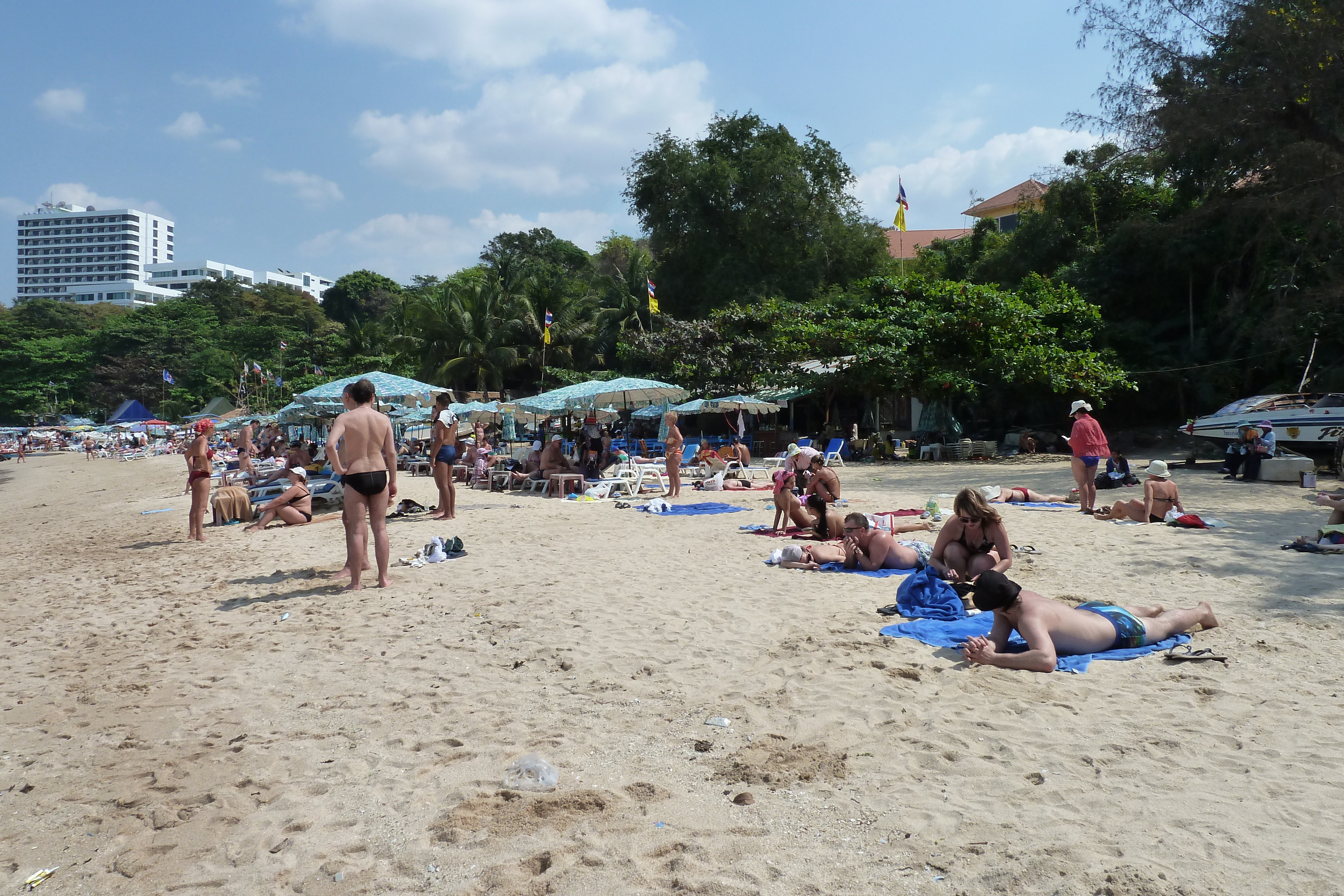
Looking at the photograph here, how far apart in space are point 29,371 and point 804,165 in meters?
55.2

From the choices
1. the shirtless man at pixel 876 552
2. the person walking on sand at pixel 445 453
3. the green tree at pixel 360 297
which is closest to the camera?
the shirtless man at pixel 876 552

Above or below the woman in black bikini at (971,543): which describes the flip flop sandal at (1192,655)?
below

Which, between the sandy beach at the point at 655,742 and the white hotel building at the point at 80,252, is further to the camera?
the white hotel building at the point at 80,252

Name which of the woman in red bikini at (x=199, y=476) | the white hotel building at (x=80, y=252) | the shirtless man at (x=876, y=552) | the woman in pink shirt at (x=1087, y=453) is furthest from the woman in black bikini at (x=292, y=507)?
the white hotel building at (x=80, y=252)

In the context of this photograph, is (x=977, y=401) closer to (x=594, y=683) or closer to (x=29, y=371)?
(x=594, y=683)

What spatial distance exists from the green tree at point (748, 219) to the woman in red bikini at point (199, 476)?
22.9 m

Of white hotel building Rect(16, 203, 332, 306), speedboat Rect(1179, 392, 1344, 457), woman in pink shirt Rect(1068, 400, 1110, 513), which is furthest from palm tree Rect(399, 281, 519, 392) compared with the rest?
white hotel building Rect(16, 203, 332, 306)

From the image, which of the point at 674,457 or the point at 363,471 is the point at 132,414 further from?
the point at 363,471

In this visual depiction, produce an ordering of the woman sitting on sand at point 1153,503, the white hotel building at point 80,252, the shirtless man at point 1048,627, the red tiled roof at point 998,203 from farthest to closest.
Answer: the white hotel building at point 80,252 → the red tiled roof at point 998,203 → the woman sitting on sand at point 1153,503 → the shirtless man at point 1048,627

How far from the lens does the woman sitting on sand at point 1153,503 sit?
8.54 m

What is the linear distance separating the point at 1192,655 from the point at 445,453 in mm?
7491

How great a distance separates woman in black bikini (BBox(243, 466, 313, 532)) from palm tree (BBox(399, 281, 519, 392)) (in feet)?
79.3

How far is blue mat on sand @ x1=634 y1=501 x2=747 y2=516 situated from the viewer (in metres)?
10.5

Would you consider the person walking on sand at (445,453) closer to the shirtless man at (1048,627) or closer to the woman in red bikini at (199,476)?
the woman in red bikini at (199,476)
